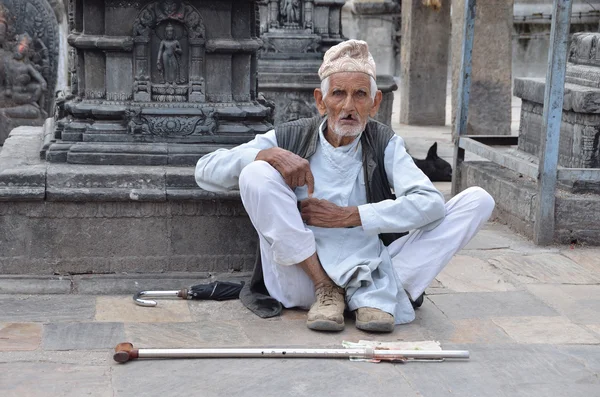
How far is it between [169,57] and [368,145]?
1250mm

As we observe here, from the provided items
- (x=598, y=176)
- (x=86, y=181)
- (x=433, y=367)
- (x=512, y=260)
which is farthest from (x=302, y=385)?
(x=598, y=176)

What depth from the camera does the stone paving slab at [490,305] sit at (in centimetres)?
462

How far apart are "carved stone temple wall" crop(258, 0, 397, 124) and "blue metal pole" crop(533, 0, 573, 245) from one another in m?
3.61

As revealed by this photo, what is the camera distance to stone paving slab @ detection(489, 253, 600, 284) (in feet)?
17.5

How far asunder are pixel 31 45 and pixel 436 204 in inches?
273

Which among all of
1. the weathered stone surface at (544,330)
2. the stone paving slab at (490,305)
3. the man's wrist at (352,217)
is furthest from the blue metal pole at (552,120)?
the man's wrist at (352,217)

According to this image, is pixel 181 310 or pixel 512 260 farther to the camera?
Answer: pixel 512 260

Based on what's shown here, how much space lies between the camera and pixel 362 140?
4.53 m

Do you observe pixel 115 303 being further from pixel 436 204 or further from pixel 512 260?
pixel 512 260

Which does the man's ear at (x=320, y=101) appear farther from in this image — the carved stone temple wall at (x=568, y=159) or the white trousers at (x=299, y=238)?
the carved stone temple wall at (x=568, y=159)

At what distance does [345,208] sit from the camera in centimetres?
433

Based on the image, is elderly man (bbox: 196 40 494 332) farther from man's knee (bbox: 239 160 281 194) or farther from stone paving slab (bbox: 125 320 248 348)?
stone paving slab (bbox: 125 320 248 348)

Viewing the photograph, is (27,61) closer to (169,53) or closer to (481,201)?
(169,53)

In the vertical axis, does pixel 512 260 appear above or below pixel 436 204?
below
